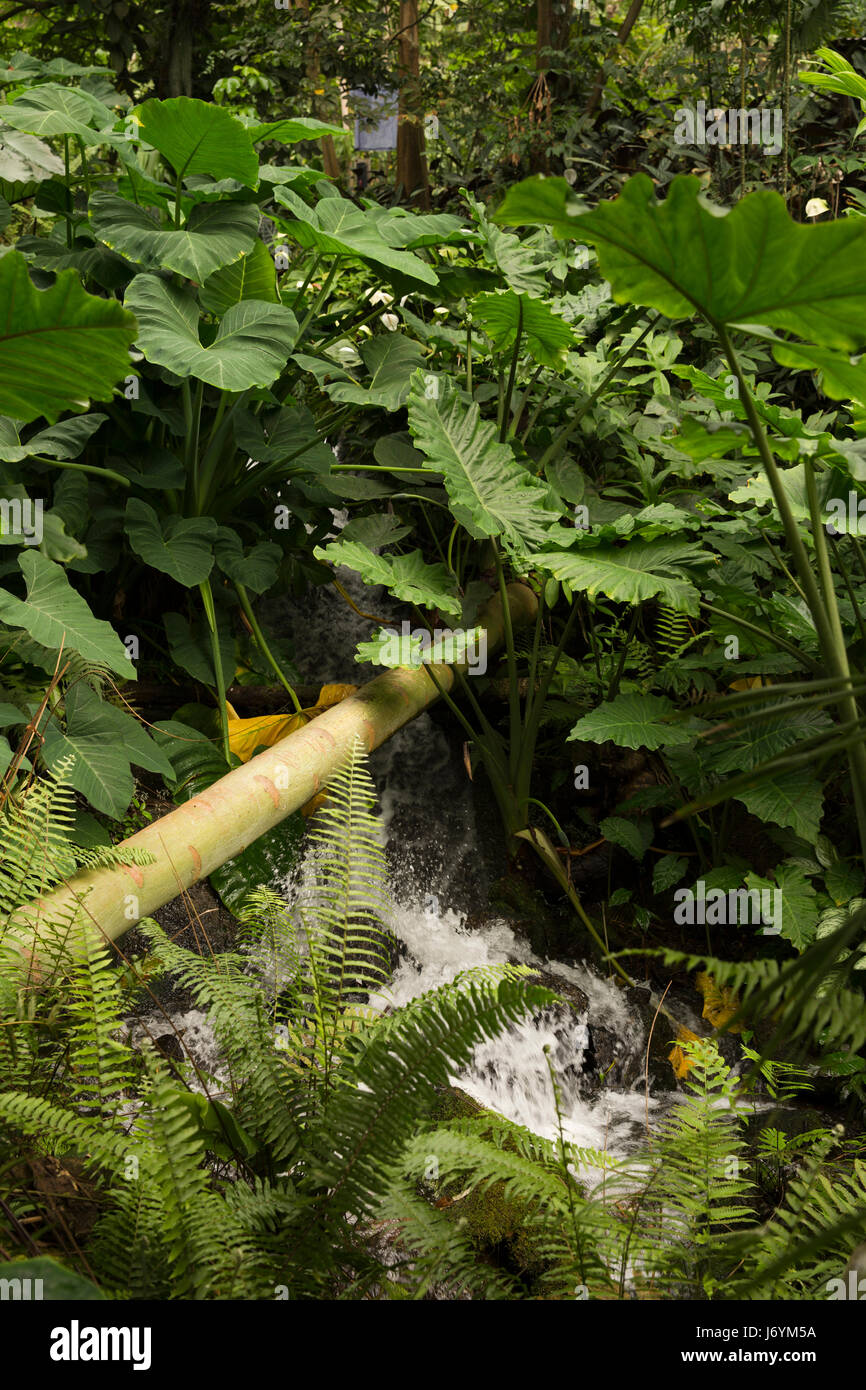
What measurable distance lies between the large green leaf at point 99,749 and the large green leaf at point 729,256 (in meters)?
1.62

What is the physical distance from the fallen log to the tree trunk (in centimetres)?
561

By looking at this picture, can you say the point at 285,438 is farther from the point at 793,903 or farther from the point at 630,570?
the point at 793,903

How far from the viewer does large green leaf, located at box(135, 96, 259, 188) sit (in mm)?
2859

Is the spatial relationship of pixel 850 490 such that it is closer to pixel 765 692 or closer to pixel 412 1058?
pixel 765 692

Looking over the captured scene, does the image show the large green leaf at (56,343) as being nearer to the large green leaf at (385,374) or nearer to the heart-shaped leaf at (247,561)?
the heart-shaped leaf at (247,561)

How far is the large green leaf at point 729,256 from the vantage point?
1.57 meters

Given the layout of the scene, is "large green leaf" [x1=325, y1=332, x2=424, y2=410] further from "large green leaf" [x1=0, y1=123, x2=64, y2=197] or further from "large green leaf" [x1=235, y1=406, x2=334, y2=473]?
"large green leaf" [x1=0, y1=123, x2=64, y2=197]

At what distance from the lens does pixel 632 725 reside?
2.96m

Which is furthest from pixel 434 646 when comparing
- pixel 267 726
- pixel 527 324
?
pixel 527 324

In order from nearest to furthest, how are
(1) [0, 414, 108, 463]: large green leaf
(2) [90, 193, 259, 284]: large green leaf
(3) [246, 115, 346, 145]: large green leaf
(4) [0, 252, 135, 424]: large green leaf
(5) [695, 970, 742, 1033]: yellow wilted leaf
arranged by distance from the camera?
(4) [0, 252, 135, 424]: large green leaf < (1) [0, 414, 108, 463]: large green leaf < (2) [90, 193, 259, 284]: large green leaf < (5) [695, 970, 742, 1033]: yellow wilted leaf < (3) [246, 115, 346, 145]: large green leaf

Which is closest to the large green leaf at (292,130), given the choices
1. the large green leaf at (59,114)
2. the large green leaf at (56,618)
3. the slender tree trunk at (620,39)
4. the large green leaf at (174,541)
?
the large green leaf at (59,114)

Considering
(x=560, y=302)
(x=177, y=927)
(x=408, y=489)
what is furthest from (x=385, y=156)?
(x=177, y=927)

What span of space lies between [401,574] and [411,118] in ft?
17.7

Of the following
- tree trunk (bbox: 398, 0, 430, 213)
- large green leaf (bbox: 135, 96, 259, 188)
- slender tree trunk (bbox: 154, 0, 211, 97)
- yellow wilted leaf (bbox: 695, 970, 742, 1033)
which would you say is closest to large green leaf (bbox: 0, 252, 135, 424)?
large green leaf (bbox: 135, 96, 259, 188)
